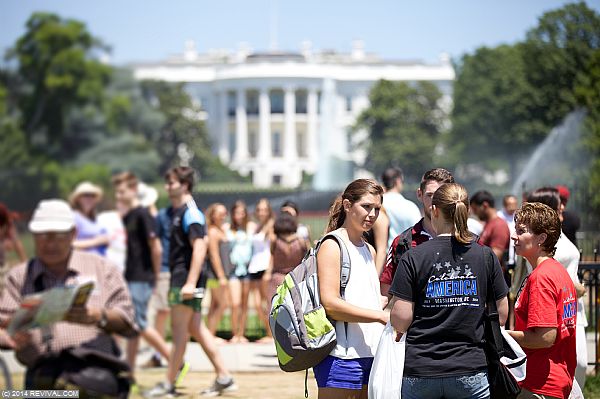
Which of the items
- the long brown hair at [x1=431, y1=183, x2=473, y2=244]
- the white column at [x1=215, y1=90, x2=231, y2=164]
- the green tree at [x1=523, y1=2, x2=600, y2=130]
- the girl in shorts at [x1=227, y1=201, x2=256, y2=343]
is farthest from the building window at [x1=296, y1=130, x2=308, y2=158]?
the long brown hair at [x1=431, y1=183, x2=473, y2=244]

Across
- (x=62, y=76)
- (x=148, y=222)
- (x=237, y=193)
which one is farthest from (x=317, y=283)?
(x=62, y=76)

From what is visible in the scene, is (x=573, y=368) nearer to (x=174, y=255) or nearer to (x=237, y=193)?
(x=174, y=255)

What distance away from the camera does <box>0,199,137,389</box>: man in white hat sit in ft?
15.1

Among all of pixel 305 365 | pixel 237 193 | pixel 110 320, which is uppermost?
pixel 110 320

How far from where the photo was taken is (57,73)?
189ft

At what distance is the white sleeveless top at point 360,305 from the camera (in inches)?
208

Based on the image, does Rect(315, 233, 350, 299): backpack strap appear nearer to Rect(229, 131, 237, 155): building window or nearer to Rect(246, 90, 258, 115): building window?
Rect(246, 90, 258, 115): building window

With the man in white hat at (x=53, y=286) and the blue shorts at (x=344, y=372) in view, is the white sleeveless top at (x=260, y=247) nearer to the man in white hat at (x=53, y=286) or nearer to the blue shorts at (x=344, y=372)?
the blue shorts at (x=344, y=372)

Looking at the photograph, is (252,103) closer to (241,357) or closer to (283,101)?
(283,101)

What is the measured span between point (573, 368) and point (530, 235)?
0.70 meters

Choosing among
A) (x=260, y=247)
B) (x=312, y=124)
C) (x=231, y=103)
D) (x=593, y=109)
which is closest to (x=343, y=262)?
(x=260, y=247)

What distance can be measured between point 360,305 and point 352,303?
0.16 ft

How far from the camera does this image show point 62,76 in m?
57.5

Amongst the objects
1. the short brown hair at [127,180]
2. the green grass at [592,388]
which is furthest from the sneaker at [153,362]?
the green grass at [592,388]
